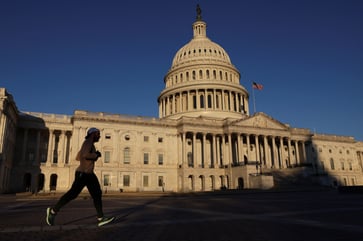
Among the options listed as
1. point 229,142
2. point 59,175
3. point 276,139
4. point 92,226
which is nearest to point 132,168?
point 59,175

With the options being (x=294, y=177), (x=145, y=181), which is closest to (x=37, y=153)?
(x=145, y=181)

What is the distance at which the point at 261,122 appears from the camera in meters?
74.9

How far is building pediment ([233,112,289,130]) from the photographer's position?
72.7m

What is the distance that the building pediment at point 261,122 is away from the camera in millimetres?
72688

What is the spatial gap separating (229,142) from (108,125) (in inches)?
1123

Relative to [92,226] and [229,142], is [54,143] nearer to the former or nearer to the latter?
[229,142]

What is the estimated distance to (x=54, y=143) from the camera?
6888cm

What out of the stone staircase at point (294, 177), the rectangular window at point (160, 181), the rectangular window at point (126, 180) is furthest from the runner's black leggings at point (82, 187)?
the rectangular window at point (160, 181)

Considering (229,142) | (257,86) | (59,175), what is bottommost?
(59,175)

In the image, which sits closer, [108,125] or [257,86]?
[108,125]

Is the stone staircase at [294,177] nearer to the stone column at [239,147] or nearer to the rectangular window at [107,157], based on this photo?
the stone column at [239,147]

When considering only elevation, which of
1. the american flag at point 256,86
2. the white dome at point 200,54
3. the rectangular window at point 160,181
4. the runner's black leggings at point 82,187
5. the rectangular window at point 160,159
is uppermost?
the white dome at point 200,54

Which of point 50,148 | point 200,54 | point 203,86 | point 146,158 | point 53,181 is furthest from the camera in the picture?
point 200,54

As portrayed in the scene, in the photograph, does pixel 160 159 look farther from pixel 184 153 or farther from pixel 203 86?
pixel 203 86
